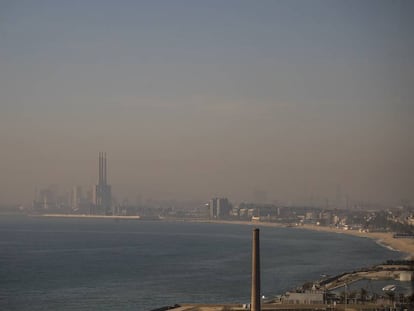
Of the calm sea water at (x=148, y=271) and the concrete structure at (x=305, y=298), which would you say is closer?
the concrete structure at (x=305, y=298)

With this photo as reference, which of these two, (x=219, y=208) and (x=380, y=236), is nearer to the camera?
(x=380, y=236)

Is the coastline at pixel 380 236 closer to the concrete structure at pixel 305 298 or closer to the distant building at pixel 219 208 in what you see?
the distant building at pixel 219 208

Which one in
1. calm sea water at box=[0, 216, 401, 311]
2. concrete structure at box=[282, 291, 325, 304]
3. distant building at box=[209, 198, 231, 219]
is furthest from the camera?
distant building at box=[209, 198, 231, 219]

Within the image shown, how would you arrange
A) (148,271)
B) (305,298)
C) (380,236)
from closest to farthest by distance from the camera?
(305,298)
(148,271)
(380,236)

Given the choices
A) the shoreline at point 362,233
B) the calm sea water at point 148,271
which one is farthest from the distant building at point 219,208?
the calm sea water at point 148,271

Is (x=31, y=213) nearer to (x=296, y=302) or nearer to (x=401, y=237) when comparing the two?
(x=401, y=237)

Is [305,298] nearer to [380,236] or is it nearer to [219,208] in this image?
[380,236]

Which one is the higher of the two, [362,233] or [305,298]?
[362,233]

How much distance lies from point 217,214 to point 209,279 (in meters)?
60.5

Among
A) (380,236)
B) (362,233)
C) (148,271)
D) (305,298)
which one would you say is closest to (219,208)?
(362,233)

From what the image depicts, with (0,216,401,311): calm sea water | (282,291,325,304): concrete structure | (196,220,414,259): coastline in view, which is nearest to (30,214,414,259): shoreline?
(196,220,414,259): coastline

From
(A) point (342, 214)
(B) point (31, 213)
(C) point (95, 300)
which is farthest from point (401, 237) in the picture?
(B) point (31, 213)

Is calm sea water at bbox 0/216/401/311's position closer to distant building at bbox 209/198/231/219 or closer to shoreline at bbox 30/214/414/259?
shoreline at bbox 30/214/414/259

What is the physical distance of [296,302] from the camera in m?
15.2
